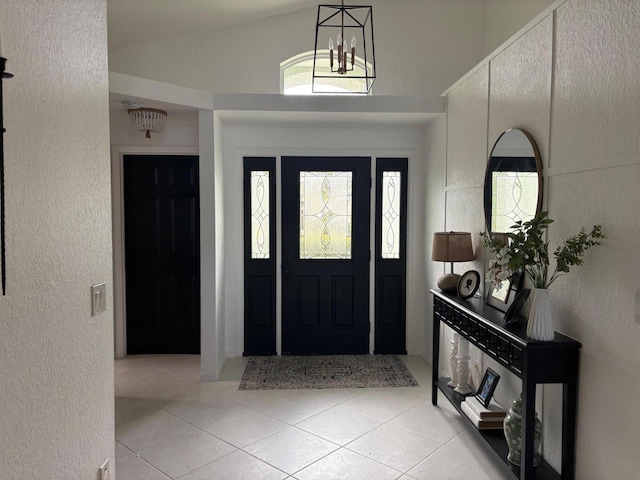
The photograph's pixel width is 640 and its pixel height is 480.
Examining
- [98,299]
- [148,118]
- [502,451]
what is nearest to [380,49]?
[148,118]

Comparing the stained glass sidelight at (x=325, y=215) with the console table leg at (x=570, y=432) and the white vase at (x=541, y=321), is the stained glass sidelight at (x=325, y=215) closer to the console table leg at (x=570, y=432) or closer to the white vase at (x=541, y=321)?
the white vase at (x=541, y=321)

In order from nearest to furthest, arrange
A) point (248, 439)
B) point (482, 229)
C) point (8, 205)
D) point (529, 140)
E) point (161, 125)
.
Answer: point (8, 205) → point (529, 140) → point (248, 439) → point (482, 229) → point (161, 125)

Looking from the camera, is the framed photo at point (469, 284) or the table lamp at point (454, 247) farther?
the table lamp at point (454, 247)

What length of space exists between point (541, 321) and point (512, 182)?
0.99 metres

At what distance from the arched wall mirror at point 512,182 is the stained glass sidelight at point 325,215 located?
1894mm

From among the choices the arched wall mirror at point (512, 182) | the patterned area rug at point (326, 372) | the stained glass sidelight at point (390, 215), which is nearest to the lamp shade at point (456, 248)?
the arched wall mirror at point (512, 182)

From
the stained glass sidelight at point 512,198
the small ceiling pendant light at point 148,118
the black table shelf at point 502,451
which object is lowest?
the black table shelf at point 502,451

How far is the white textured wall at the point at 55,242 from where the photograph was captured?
138 centimetres

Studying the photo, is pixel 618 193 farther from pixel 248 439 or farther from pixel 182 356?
pixel 182 356

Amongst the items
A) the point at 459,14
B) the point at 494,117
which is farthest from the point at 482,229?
the point at 459,14

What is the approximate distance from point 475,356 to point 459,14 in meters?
3.58

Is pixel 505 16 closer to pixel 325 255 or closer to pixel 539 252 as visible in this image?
pixel 325 255

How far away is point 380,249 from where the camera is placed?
5.02 meters

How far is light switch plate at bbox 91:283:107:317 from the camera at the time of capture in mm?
1928
